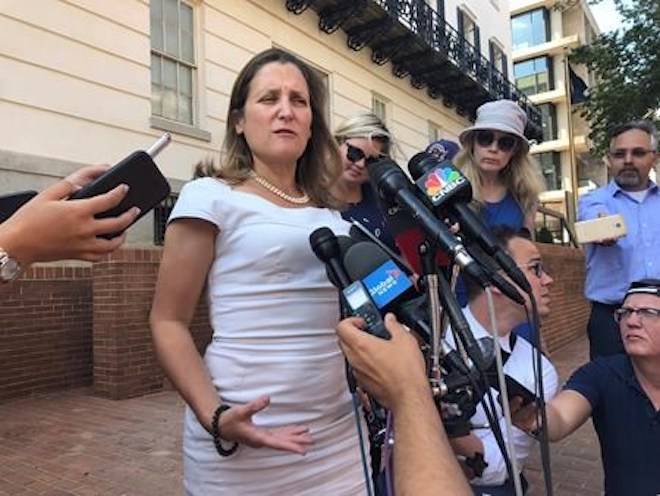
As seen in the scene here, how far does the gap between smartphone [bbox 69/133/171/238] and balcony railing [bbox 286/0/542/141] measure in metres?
9.61

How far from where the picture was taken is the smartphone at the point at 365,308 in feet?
4.21

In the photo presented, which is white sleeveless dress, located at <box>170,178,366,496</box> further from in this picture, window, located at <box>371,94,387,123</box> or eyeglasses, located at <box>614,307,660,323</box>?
window, located at <box>371,94,387,123</box>

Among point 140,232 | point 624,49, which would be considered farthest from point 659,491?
point 624,49

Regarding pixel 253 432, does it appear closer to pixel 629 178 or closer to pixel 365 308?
pixel 365 308

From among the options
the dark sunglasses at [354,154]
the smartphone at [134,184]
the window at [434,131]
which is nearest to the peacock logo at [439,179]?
the smartphone at [134,184]

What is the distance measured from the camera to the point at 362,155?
338 cm

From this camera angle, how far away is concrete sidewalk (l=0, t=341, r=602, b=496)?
415cm

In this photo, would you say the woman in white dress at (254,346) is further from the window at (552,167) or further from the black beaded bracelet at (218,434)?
the window at (552,167)

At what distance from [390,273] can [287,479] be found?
0.71 metres

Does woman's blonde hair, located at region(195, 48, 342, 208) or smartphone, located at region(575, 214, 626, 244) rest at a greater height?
woman's blonde hair, located at region(195, 48, 342, 208)

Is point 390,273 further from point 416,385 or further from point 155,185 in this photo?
point 155,185

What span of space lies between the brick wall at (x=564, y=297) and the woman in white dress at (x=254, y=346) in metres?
8.81

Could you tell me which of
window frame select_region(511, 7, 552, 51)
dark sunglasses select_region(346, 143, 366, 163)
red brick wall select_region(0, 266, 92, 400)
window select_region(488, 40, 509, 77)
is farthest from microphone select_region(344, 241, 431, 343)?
window frame select_region(511, 7, 552, 51)

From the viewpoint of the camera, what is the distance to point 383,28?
46.0ft
